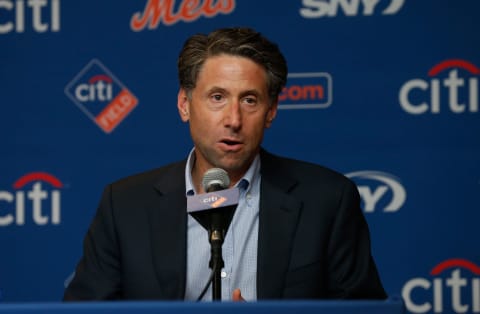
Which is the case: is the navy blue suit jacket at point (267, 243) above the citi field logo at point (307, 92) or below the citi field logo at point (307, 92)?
below

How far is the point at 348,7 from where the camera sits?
3.60 meters

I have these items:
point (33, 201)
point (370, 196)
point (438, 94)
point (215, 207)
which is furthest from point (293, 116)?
point (215, 207)

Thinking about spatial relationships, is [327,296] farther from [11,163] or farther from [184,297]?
[11,163]

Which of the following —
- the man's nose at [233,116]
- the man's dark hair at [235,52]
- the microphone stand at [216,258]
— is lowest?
the microphone stand at [216,258]

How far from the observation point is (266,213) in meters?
2.43

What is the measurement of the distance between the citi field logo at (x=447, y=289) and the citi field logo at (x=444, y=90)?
64 cm

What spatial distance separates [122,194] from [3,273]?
5.08 feet

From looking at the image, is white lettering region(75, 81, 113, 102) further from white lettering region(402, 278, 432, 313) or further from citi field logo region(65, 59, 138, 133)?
white lettering region(402, 278, 432, 313)

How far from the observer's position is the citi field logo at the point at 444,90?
3.49 metres

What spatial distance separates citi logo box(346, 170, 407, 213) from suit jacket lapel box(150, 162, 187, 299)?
47.8 inches

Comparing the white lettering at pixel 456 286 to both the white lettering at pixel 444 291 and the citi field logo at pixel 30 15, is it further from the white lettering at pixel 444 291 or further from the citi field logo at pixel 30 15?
the citi field logo at pixel 30 15

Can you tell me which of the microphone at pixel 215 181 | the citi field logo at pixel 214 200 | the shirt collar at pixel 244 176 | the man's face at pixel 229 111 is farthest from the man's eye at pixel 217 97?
the citi field logo at pixel 214 200

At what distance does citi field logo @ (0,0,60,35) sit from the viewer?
3801 mm

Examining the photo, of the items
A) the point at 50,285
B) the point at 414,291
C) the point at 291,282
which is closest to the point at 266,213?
the point at 291,282
